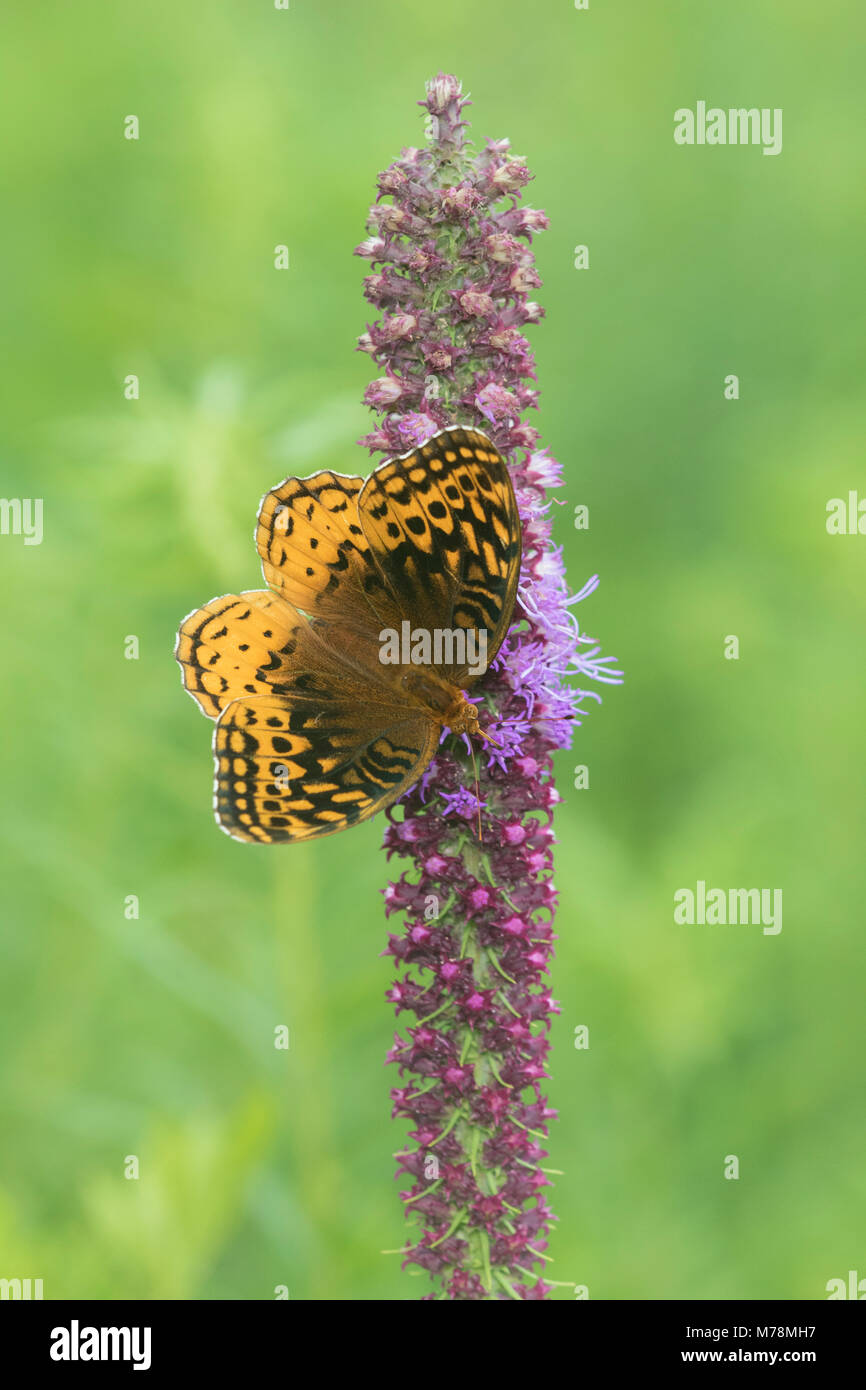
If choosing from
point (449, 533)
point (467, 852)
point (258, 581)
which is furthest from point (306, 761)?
point (258, 581)

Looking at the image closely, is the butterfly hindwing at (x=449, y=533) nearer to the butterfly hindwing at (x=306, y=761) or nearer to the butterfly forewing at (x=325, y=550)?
the butterfly forewing at (x=325, y=550)

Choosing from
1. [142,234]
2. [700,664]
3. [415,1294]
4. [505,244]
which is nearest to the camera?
[505,244]

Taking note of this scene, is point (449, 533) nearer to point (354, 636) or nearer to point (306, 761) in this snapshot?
point (354, 636)

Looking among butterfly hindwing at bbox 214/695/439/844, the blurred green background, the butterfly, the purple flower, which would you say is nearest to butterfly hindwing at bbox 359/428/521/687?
the butterfly

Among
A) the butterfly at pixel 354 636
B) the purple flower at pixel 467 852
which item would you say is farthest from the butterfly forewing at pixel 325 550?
the purple flower at pixel 467 852

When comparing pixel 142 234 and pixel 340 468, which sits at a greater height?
pixel 142 234
